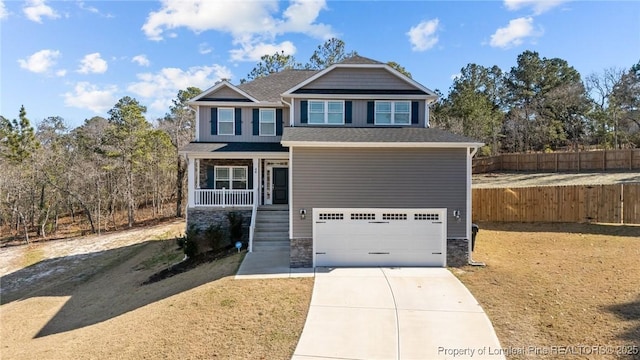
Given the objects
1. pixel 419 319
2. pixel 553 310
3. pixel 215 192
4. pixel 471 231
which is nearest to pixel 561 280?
pixel 553 310

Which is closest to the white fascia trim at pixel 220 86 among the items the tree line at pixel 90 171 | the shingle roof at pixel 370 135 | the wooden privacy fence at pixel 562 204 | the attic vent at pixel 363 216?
the shingle roof at pixel 370 135

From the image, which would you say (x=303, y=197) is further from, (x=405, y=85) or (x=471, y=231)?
(x=405, y=85)

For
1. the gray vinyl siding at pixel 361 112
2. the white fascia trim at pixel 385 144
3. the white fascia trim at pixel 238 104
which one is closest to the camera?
the white fascia trim at pixel 385 144

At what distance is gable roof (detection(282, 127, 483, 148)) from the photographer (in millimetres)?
11242

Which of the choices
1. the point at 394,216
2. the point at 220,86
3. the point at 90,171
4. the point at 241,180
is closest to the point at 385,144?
the point at 394,216

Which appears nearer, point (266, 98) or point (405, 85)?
point (405, 85)

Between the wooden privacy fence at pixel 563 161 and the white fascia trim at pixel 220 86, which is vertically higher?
the white fascia trim at pixel 220 86

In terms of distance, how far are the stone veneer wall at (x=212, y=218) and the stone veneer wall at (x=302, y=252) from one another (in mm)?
3782

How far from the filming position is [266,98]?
16672 millimetres

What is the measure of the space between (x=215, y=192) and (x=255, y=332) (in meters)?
9.07

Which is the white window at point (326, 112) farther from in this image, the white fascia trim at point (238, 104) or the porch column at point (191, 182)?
the porch column at point (191, 182)

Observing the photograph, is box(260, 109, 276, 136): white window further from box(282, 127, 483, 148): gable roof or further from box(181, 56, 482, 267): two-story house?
box(282, 127, 483, 148): gable roof

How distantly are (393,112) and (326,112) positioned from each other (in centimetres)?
274

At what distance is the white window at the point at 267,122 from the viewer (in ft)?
54.4
